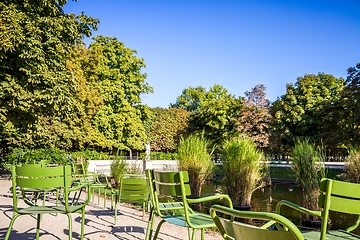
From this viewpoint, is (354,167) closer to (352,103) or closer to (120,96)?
(352,103)

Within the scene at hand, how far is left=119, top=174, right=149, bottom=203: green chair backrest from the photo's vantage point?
4582 millimetres

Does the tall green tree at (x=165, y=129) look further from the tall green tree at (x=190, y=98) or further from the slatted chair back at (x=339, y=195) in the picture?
the slatted chair back at (x=339, y=195)

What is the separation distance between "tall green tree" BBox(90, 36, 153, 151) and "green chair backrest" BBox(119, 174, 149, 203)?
20.0 meters

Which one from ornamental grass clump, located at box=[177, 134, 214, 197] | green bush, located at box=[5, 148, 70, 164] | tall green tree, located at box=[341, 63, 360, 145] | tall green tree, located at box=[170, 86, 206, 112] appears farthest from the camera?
tall green tree, located at box=[170, 86, 206, 112]

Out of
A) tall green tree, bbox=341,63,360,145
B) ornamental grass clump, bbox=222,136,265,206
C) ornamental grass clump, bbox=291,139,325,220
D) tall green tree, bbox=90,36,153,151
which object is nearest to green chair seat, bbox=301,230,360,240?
ornamental grass clump, bbox=291,139,325,220

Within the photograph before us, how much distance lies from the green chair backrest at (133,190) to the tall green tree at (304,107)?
23.2 metres

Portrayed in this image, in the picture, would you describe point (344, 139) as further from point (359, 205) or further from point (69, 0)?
point (359, 205)

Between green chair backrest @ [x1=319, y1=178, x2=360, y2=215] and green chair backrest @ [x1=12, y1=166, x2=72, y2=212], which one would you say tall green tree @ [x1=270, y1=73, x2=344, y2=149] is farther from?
green chair backrest @ [x1=12, y1=166, x2=72, y2=212]

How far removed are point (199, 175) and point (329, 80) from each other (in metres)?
27.0

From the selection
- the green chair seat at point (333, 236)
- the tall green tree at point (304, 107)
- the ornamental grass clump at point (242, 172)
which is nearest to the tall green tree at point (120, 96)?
the tall green tree at point (304, 107)

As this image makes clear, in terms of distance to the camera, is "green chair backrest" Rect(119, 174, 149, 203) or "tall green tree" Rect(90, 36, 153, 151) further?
"tall green tree" Rect(90, 36, 153, 151)

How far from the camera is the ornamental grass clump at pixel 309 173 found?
6512 millimetres

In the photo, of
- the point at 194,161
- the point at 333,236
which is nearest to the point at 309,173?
the point at 194,161

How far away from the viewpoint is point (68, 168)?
270cm
